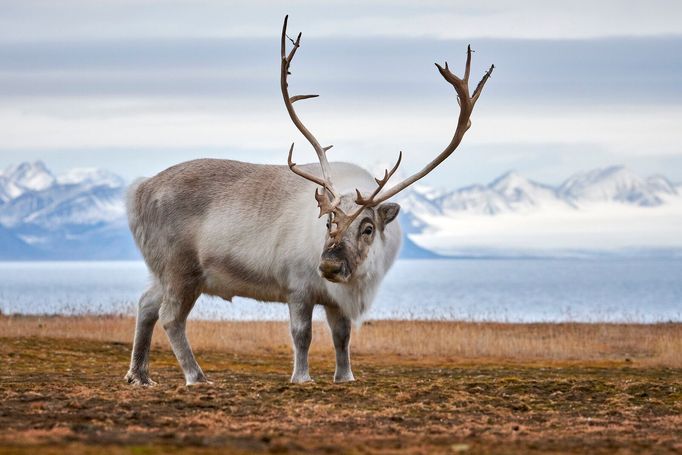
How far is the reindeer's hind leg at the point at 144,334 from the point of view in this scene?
52.5ft

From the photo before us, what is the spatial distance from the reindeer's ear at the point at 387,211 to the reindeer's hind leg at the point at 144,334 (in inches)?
121

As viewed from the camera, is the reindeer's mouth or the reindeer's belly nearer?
the reindeer's mouth

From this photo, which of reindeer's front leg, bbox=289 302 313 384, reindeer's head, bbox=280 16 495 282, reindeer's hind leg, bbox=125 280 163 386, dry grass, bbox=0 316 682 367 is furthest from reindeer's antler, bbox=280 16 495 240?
dry grass, bbox=0 316 682 367

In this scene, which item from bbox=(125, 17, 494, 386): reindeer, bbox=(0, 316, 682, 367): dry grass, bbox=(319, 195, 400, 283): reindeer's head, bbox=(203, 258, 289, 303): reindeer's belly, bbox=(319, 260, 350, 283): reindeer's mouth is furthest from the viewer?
bbox=(0, 316, 682, 367): dry grass

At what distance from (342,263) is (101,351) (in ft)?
39.7

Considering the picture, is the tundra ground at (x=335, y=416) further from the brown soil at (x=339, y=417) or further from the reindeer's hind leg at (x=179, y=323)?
the reindeer's hind leg at (x=179, y=323)

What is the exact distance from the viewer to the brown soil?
388 inches

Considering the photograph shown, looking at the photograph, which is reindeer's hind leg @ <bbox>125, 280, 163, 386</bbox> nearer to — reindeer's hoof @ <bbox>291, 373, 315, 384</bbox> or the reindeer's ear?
reindeer's hoof @ <bbox>291, 373, 315, 384</bbox>

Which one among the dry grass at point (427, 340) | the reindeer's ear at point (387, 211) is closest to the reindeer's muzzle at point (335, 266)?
the reindeer's ear at point (387, 211)

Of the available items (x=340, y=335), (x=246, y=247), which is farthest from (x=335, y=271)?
(x=246, y=247)

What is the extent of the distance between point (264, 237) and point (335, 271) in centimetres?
165

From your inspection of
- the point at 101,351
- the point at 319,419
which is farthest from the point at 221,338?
the point at 319,419

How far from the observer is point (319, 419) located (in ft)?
38.5

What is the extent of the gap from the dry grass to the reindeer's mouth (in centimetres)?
1438
